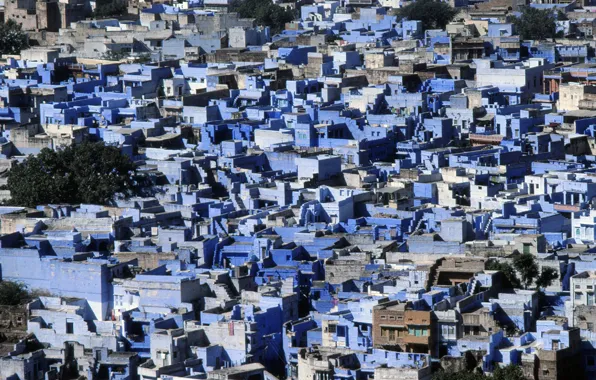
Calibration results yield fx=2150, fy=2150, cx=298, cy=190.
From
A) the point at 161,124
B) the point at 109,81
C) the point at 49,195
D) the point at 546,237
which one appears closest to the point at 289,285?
the point at 546,237

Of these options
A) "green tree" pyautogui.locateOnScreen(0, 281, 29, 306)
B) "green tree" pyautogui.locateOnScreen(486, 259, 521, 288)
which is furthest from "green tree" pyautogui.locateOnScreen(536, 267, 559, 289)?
"green tree" pyautogui.locateOnScreen(0, 281, 29, 306)

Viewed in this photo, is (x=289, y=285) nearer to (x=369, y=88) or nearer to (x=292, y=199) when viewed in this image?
(x=292, y=199)

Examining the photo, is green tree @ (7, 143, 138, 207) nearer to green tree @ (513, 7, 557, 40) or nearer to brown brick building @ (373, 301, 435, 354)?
brown brick building @ (373, 301, 435, 354)

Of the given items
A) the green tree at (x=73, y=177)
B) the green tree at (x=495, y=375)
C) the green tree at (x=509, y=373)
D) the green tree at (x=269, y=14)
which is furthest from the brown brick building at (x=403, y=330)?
the green tree at (x=269, y=14)

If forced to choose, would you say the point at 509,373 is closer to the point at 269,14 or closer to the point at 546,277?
the point at 546,277

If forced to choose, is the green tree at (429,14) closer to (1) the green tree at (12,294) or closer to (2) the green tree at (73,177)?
(2) the green tree at (73,177)

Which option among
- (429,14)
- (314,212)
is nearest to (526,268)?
(314,212)
